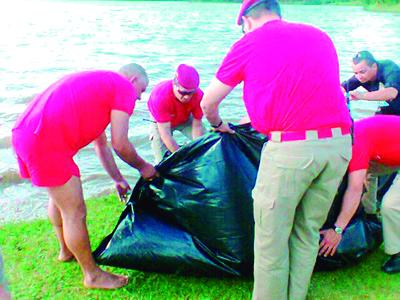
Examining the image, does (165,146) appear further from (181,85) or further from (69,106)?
(69,106)

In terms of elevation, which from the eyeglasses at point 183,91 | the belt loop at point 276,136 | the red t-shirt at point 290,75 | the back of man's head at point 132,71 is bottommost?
the eyeglasses at point 183,91

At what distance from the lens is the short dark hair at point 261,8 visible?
7.83ft

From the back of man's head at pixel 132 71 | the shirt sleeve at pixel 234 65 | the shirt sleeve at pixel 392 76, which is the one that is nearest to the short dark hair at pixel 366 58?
the shirt sleeve at pixel 392 76

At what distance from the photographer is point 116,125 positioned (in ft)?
9.00

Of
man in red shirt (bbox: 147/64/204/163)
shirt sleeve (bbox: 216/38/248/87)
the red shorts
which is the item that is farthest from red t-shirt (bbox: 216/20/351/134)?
man in red shirt (bbox: 147/64/204/163)

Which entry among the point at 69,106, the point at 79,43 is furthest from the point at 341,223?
the point at 79,43

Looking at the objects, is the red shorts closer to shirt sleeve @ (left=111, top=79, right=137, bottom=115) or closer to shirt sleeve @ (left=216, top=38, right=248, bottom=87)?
shirt sleeve @ (left=111, top=79, right=137, bottom=115)

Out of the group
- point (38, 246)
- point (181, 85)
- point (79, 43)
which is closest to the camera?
point (38, 246)

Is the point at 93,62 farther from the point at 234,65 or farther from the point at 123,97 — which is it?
the point at 234,65

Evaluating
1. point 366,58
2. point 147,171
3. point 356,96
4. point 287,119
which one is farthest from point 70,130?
point 366,58

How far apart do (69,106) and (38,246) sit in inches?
54.0

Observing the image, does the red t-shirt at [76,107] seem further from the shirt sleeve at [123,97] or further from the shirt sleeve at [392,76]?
the shirt sleeve at [392,76]

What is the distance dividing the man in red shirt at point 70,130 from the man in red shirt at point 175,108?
4.48ft

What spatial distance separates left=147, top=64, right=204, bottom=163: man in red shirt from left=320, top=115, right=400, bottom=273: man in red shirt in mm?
1641
